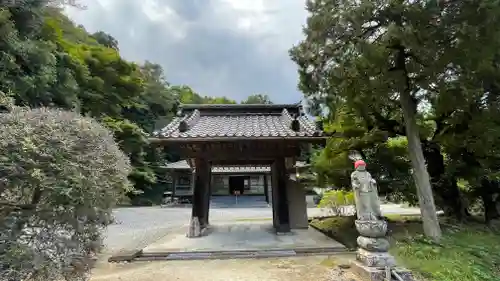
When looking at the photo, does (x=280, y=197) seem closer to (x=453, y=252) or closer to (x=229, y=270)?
(x=229, y=270)

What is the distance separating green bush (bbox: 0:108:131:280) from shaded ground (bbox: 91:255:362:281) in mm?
1795

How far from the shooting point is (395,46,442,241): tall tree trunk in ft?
20.3

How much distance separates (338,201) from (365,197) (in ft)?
20.3

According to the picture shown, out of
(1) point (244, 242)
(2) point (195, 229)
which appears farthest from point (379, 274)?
(2) point (195, 229)

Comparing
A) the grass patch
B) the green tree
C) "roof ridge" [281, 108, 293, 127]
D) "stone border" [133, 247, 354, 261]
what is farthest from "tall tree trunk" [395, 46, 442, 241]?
"roof ridge" [281, 108, 293, 127]

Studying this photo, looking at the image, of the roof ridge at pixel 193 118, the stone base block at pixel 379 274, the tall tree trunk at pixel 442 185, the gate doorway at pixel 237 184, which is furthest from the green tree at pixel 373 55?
the gate doorway at pixel 237 184

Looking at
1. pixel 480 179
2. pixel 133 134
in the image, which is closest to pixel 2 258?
pixel 480 179

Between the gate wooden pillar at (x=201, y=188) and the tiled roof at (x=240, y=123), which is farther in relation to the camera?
the gate wooden pillar at (x=201, y=188)

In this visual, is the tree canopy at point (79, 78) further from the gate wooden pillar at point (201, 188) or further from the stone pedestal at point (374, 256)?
the stone pedestal at point (374, 256)

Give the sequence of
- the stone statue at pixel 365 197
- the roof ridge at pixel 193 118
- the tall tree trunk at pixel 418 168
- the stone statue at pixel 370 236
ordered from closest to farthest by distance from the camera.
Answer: the stone statue at pixel 370 236 → the stone statue at pixel 365 197 → the tall tree trunk at pixel 418 168 → the roof ridge at pixel 193 118

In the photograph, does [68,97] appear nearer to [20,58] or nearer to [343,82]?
[20,58]

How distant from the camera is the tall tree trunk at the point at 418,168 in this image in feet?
20.3

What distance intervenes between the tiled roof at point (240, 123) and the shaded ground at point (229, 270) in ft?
9.23

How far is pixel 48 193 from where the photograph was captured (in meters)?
3.07
